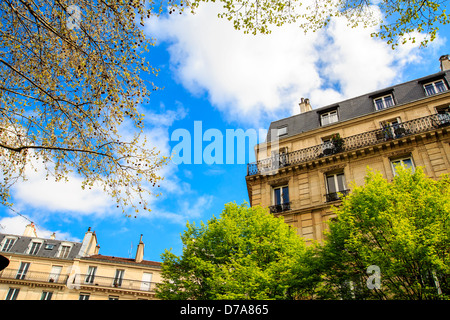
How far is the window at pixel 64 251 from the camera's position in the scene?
35713 millimetres

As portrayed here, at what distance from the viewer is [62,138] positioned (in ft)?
27.3

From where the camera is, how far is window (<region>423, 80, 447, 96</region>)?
18.9m

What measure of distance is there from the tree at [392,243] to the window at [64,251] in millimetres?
33147

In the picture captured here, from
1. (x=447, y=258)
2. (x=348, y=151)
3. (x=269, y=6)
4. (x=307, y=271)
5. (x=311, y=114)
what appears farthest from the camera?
(x=311, y=114)

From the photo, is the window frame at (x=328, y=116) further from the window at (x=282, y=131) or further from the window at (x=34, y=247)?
the window at (x=34, y=247)

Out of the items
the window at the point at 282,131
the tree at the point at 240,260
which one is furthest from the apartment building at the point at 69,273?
the window at the point at 282,131

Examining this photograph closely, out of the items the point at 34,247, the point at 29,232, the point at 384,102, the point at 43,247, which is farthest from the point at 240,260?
the point at 29,232

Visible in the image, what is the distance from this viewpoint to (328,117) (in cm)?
2233

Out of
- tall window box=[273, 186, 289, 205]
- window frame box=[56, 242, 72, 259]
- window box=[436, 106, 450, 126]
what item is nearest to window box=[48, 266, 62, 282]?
window frame box=[56, 242, 72, 259]

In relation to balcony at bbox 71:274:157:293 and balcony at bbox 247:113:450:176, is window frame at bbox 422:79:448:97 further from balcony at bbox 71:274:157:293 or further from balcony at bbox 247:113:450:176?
balcony at bbox 71:274:157:293

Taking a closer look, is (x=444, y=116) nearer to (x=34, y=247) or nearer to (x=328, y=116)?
(x=328, y=116)
